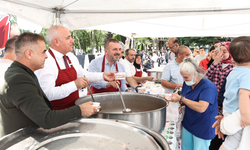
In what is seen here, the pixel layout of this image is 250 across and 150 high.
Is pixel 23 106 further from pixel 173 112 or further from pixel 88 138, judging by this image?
pixel 173 112

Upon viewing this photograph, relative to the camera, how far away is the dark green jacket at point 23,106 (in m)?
0.94

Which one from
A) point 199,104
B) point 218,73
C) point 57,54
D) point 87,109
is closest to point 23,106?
point 87,109

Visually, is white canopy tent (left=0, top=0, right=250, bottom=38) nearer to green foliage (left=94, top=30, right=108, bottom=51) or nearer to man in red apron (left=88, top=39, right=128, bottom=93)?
man in red apron (left=88, top=39, right=128, bottom=93)

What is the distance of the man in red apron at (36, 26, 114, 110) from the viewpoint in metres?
1.60

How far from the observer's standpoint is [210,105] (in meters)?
1.99

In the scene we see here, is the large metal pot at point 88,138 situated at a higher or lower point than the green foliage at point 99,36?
lower

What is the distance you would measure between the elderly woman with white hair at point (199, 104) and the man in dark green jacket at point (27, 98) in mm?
1217

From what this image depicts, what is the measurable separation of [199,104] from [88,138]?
4.52ft

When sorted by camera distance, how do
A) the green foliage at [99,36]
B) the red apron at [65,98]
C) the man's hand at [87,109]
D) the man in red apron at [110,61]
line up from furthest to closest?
1. the green foliage at [99,36]
2. the man in red apron at [110,61]
3. the red apron at [65,98]
4. the man's hand at [87,109]

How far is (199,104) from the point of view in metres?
1.89

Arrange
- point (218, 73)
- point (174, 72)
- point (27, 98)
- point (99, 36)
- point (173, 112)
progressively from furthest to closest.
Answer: point (99, 36) → point (218, 73) → point (174, 72) → point (173, 112) → point (27, 98)

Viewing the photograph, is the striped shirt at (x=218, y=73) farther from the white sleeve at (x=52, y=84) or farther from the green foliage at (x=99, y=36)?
the green foliage at (x=99, y=36)

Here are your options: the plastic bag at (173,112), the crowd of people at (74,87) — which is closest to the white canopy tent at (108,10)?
the crowd of people at (74,87)

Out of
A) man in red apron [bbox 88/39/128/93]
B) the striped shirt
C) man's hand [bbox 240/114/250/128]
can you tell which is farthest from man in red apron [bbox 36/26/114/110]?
the striped shirt
